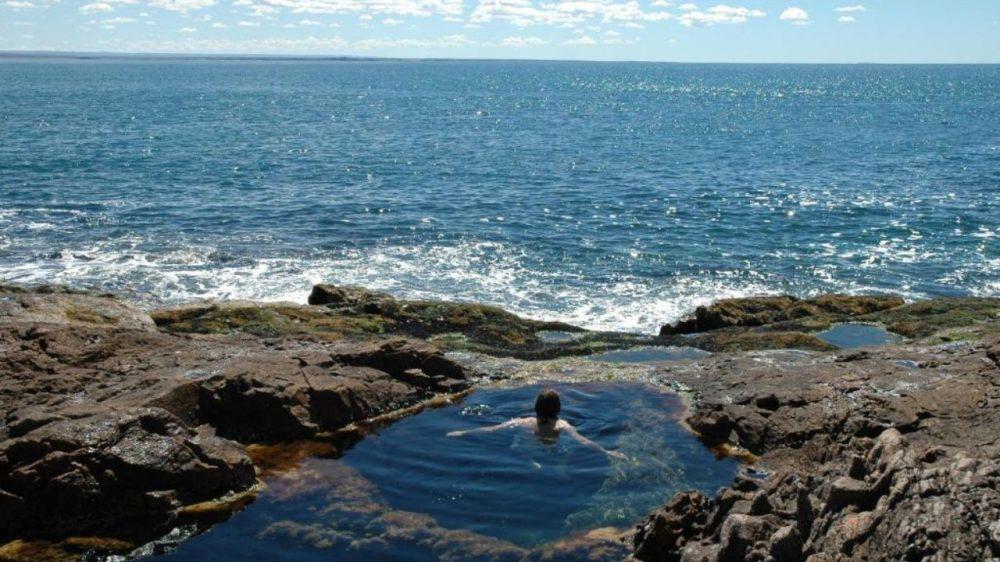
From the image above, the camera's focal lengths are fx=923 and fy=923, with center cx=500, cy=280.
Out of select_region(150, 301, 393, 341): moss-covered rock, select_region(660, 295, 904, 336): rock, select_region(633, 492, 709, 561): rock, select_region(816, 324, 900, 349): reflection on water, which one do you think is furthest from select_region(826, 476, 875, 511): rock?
select_region(660, 295, 904, 336): rock

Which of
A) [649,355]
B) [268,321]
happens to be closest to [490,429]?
[649,355]

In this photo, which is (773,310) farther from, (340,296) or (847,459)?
(847,459)

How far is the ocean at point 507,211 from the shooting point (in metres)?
39.7

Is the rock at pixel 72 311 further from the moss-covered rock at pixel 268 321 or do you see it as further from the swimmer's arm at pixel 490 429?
the swimmer's arm at pixel 490 429

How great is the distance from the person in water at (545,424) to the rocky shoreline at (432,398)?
2445mm

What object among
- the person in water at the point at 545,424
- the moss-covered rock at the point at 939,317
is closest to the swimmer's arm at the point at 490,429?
the person in water at the point at 545,424

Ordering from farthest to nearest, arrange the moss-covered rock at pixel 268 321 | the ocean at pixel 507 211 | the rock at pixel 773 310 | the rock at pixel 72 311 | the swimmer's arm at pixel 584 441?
1. the ocean at pixel 507 211
2. the rock at pixel 773 310
3. the moss-covered rock at pixel 268 321
4. the rock at pixel 72 311
5. the swimmer's arm at pixel 584 441

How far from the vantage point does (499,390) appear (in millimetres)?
21516

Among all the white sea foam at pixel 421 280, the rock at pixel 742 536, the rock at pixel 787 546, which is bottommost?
the white sea foam at pixel 421 280

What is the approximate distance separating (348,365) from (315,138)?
81.8m

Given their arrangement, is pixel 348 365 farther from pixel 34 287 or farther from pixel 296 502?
pixel 34 287

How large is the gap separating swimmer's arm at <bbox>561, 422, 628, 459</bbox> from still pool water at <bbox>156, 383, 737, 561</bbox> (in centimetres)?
17

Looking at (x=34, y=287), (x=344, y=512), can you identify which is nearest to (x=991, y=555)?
(x=344, y=512)

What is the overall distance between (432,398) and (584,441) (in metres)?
4.15
